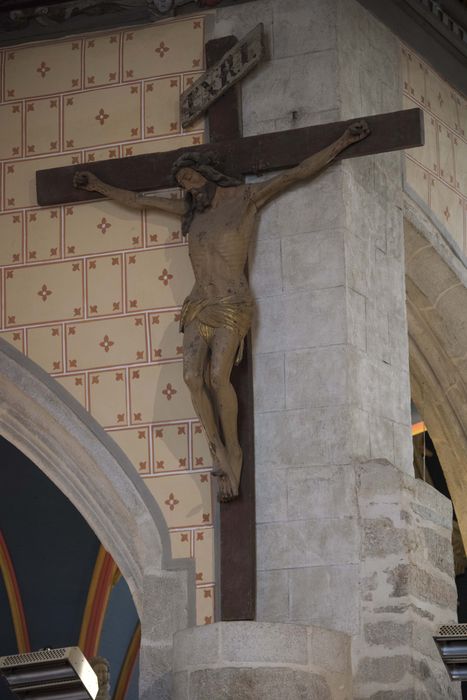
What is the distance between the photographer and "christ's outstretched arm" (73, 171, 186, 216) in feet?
35.2

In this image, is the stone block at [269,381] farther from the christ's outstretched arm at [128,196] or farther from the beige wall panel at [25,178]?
the beige wall panel at [25,178]

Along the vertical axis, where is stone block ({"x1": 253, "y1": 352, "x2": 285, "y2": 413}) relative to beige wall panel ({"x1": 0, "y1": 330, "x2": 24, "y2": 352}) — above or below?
below

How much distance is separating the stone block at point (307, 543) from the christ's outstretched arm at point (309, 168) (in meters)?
1.64

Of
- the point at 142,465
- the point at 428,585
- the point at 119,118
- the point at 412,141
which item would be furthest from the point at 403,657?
the point at 119,118

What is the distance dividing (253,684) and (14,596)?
5203 millimetres

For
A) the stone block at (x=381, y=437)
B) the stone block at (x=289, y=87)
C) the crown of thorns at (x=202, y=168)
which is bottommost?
the stone block at (x=381, y=437)

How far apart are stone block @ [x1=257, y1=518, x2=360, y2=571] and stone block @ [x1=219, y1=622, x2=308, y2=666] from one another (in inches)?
26.2

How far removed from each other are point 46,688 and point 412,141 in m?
3.26

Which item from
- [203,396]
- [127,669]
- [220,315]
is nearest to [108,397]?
[203,396]

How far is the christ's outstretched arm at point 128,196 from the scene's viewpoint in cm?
1072

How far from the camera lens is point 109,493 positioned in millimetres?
10656

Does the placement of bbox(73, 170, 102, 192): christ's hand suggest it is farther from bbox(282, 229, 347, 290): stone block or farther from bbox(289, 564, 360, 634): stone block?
bbox(289, 564, 360, 634): stone block

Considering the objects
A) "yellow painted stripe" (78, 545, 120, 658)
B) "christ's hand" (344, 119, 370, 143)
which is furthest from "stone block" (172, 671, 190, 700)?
"yellow painted stripe" (78, 545, 120, 658)

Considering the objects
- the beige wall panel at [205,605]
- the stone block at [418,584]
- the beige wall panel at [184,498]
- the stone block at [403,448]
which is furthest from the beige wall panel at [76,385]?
the stone block at [418,584]
